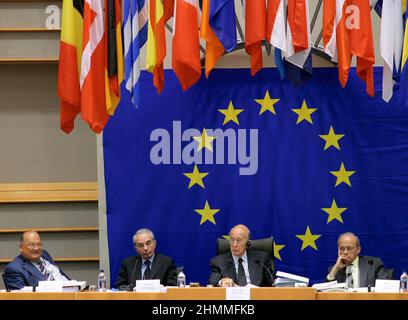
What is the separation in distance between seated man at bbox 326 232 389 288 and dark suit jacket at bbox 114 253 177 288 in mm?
1401

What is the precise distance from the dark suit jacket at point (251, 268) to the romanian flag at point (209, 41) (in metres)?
1.64

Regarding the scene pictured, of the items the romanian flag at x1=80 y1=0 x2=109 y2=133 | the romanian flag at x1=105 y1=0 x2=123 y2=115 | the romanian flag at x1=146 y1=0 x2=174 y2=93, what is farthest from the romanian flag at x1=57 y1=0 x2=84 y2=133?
the romanian flag at x1=146 y1=0 x2=174 y2=93

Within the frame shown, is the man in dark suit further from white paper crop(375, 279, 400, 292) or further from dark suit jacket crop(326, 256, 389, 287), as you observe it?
white paper crop(375, 279, 400, 292)

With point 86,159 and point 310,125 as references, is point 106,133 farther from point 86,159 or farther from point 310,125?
point 310,125

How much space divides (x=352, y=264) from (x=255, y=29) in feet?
7.30

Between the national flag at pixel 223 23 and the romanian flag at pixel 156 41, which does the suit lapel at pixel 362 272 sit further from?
the romanian flag at pixel 156 41

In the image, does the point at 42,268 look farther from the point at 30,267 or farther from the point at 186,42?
the point at 186,42


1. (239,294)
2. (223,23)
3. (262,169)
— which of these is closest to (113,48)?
(223,23)

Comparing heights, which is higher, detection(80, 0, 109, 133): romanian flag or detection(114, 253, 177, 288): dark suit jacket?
detection(80, 0, 109, 133): romanian flag

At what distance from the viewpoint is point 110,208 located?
411 inches

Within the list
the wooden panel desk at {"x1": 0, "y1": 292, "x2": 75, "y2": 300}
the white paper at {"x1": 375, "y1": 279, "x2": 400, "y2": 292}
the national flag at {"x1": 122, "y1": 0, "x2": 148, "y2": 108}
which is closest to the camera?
the wooden panel desk at {"x1": 0, "y1": 292, "x2": 75, "y2": 300}

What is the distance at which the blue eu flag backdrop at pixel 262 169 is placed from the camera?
10.4 metres

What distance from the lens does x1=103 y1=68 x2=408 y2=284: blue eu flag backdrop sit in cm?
1041

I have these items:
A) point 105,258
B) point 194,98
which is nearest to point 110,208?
point 105,258
